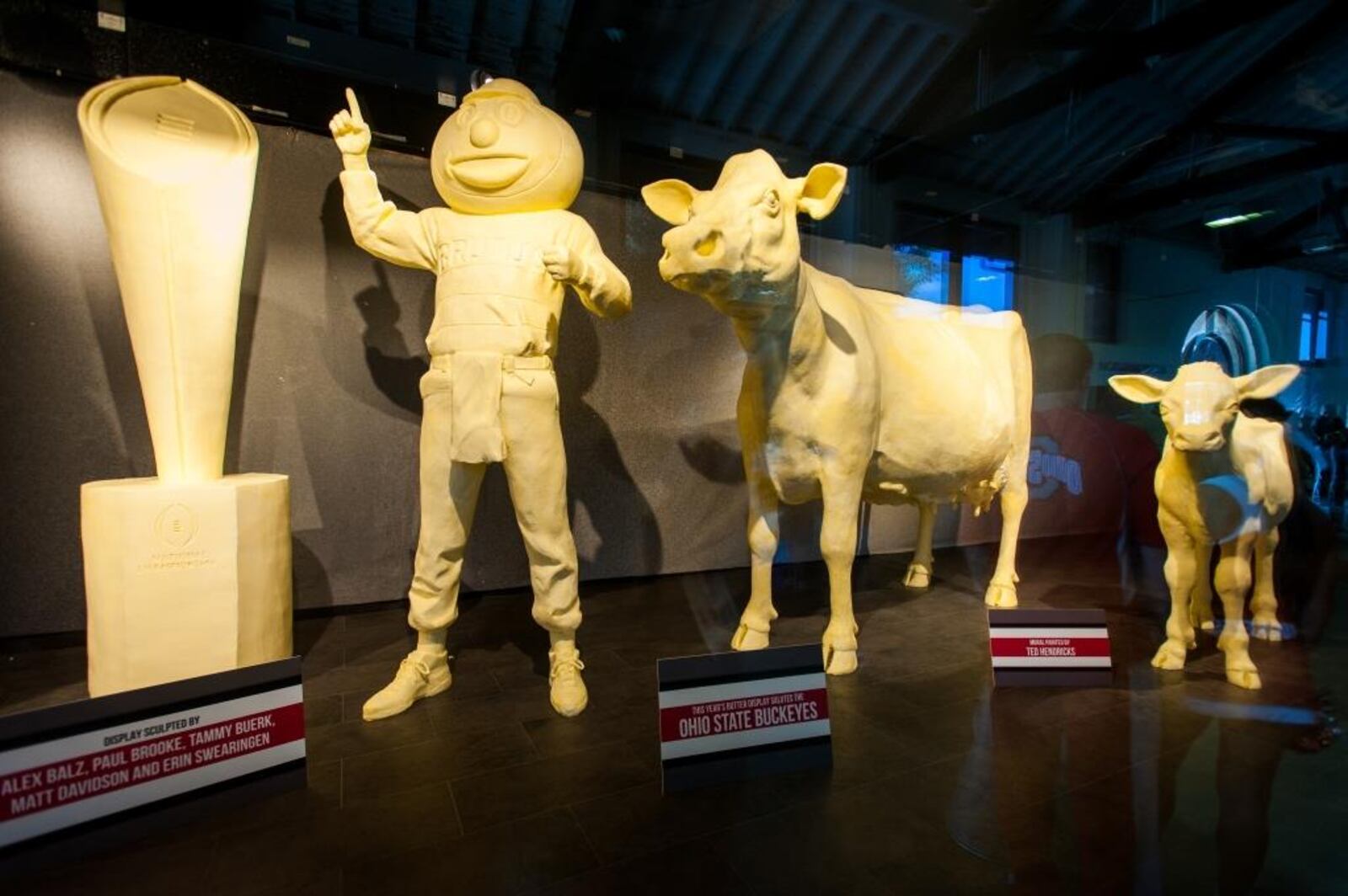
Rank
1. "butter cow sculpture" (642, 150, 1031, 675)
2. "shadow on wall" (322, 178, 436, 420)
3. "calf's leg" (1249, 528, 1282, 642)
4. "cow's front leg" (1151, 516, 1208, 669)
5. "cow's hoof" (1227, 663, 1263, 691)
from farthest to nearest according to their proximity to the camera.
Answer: "shadow on wall" (322, 178, 436, 420) < "calf's leg" (1249, 528, 1282, 642) < "cow's front leg" (1151, 516, 1208, 669) < "cow's hoof" (1227, 663, 1263, 691) < "butter cow sculpture" (642, 150, 1031, 675)

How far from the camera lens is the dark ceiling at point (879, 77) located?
216 cm

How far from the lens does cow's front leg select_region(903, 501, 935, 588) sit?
366 cm

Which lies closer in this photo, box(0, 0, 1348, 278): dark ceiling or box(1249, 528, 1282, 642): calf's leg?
box(0, 0, 1348, 278): dark ceiling

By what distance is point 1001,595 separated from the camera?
10.5 ft

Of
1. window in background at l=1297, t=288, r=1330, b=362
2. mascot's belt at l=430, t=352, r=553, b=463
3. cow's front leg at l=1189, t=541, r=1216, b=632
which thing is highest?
window in background at l=1297, t=288, r=1330, b=362

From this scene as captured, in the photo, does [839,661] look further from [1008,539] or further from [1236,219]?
[1236,219]

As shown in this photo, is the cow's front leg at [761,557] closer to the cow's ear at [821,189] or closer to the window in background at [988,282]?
the cow's ear at [821,189]

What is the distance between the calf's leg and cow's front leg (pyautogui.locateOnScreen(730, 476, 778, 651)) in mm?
1916

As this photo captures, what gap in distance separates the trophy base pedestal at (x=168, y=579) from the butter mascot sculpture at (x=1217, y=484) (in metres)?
3.10

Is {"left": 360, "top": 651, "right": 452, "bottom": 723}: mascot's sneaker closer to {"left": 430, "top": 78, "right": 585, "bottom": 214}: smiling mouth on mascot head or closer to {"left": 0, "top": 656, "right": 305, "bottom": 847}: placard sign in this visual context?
{"left": 0, "top": 656, "right": 305, "bottom": 847}: placard sign

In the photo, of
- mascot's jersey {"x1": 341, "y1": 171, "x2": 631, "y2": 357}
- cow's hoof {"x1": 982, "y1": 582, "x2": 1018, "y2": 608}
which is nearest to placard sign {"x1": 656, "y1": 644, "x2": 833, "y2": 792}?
mascot's jersey {"x1": 341, "y1": 171, "x2": 631, "y2": 357}

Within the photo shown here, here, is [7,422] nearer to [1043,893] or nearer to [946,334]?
[1043,893]

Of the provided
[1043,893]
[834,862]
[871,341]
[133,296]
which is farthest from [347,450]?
[1043,893]

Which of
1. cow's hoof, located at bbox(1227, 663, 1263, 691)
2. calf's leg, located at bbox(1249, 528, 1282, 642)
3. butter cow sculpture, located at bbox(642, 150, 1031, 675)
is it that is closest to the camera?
butter cow sculpture, located at bbox(642, 150, 1031, 675)
